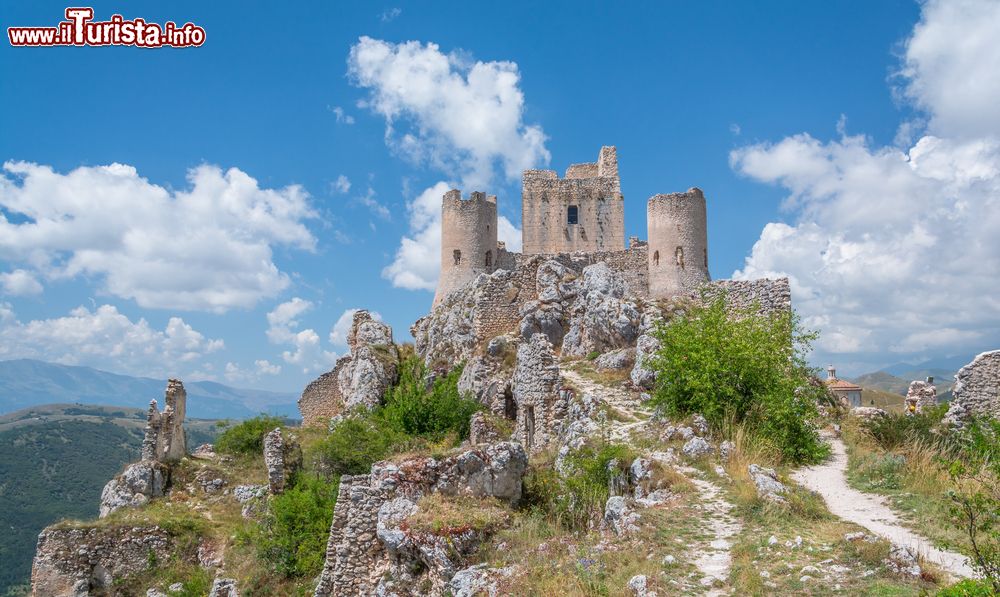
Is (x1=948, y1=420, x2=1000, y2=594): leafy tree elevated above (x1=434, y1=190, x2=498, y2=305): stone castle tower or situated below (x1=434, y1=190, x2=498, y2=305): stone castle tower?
below

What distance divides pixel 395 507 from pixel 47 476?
468 feet

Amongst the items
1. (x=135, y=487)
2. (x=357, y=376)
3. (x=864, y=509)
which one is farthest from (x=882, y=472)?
(x=135, y=487)

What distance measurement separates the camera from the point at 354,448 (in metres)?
17.0

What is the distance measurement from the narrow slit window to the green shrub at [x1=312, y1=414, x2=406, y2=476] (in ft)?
66.0

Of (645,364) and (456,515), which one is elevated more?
(645,364)

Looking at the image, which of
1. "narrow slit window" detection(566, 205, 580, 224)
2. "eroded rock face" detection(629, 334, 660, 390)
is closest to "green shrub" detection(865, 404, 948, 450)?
"eroded rock face" detection(629, 334, 660, 390)

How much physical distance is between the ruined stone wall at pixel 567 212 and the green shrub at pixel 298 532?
21.8 m

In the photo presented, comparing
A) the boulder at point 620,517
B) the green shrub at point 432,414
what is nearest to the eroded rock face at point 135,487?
the green shrub at point 432,414

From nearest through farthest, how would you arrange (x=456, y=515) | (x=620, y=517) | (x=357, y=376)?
(x=620, y=517), (x=456, y=515), (x=357, y=376)

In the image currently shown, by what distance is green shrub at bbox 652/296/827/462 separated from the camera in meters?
12.4

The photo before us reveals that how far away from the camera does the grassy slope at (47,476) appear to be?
8946 cm

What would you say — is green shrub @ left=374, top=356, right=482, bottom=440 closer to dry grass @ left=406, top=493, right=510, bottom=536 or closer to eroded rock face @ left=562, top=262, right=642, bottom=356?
eroded rock face @ left=562, top=262, right=642, bottom=356

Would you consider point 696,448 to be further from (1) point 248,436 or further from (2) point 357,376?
(1) point 248,436

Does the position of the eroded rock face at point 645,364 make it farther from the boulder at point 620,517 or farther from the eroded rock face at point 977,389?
the eroded rock face at point 977,389
